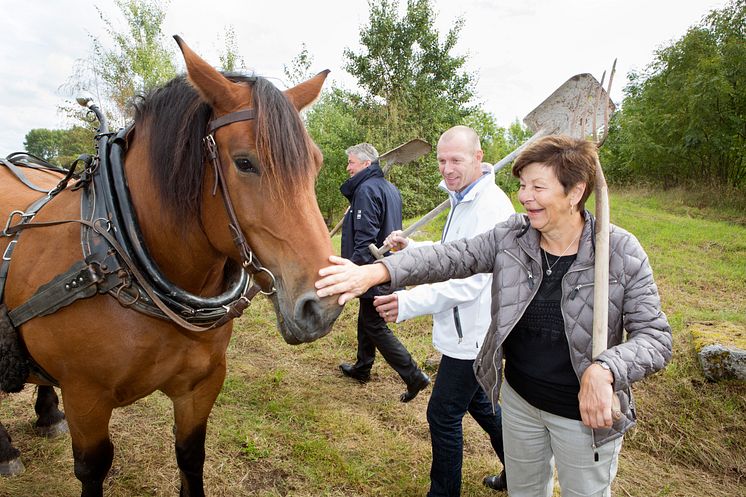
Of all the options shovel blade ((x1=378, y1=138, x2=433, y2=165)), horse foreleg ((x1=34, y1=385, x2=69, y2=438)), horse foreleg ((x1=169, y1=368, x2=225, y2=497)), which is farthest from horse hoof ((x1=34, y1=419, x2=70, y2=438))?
shovel blade ((x1=378, y1=138, x2=433, y2=165))

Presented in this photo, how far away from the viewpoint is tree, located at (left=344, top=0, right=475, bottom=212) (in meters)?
17.8

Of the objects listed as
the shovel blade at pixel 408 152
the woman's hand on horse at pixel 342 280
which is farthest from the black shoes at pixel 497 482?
the shovel blade at pixel 408 152

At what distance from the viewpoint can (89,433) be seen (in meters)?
1.90

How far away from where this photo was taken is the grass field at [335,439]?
107 inches

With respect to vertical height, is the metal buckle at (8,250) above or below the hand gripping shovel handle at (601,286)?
above

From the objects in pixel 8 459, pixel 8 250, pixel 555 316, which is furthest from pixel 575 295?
pixel 8 459

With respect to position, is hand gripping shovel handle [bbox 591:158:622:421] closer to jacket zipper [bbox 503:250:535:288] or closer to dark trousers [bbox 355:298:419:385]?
jacket zipper [bbox 503:250:535:288]

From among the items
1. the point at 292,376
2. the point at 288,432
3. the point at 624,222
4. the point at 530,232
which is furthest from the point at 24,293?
the point at 624,222

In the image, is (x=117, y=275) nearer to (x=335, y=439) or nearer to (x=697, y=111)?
(x=335, y=439)

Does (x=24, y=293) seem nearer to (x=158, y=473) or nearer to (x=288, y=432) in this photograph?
(x=158, y=473)

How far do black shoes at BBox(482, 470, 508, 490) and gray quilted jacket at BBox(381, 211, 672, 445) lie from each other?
1146mm

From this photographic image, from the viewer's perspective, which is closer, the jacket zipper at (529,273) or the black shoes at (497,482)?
the jacket zipper at (529,273)

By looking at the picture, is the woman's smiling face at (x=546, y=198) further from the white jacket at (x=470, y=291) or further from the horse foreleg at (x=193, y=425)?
the horse foreleg at (x=193, y=425)

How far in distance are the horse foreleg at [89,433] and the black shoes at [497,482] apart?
221 centimetres
